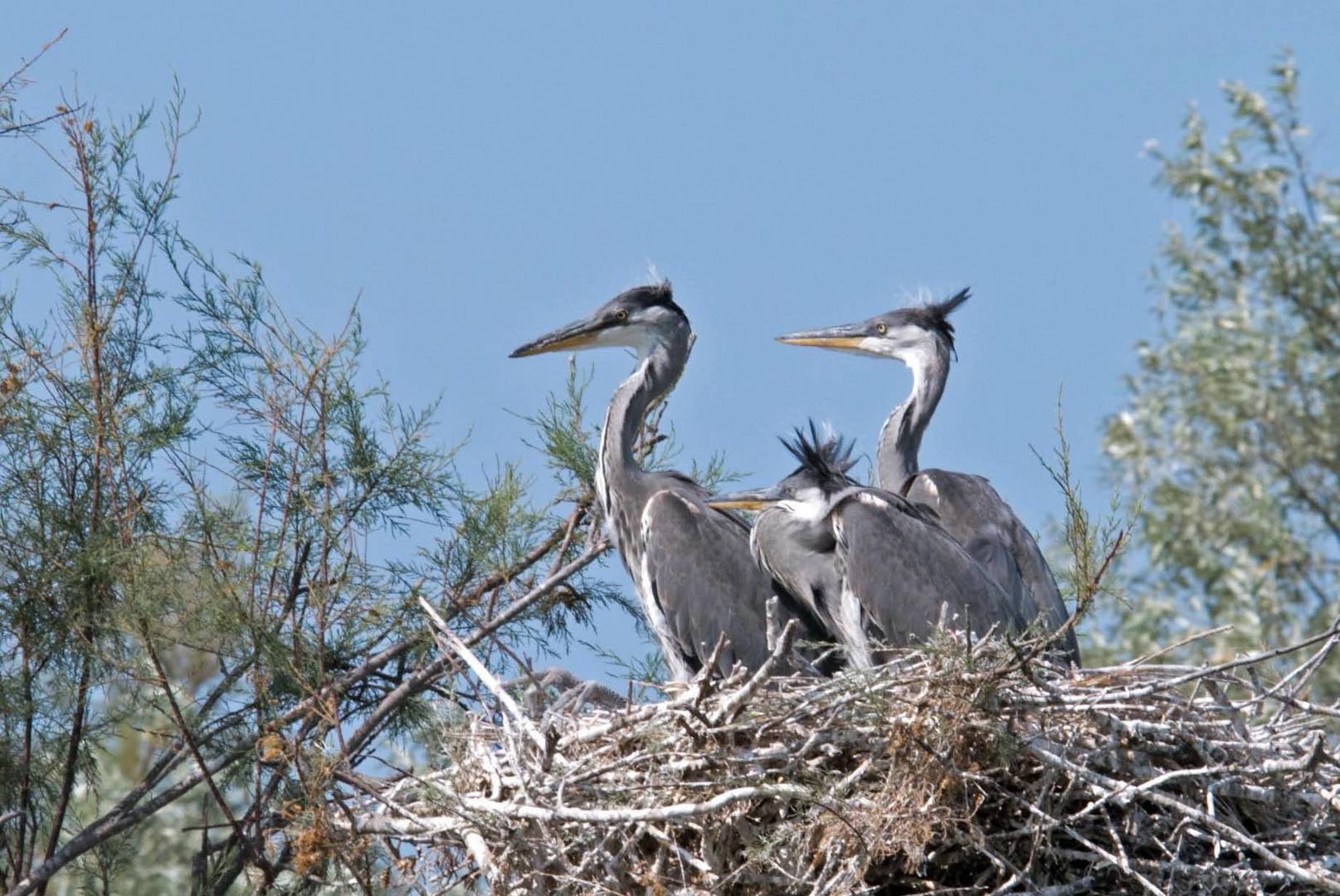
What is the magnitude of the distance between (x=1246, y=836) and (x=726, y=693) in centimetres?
118

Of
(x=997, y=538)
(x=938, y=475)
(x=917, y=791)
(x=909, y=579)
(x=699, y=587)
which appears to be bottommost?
(x=917, y=791)

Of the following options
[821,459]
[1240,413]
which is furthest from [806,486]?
[1240,413]

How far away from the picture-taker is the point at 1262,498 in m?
13.2

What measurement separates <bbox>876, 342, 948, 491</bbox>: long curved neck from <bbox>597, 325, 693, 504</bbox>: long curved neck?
78 centimetres

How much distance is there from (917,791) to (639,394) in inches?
99.8

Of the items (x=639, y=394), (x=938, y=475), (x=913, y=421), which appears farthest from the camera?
(x=913, y=421)

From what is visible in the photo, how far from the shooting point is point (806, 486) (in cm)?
600

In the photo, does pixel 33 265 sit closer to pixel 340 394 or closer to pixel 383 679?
pixel 340 394

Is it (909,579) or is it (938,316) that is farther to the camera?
(938,316)

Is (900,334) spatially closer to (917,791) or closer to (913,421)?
(913,421)

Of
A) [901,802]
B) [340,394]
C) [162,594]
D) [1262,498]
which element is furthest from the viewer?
[1262,498]

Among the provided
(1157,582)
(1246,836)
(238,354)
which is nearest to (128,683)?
(238,354)

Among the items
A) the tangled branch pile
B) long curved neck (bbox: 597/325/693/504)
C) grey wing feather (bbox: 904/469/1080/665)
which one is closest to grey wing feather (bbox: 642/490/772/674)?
long curved neck (bbox: 597/325/693/504)

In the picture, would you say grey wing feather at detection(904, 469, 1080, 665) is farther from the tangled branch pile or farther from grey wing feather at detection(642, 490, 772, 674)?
the tangled branch pile
